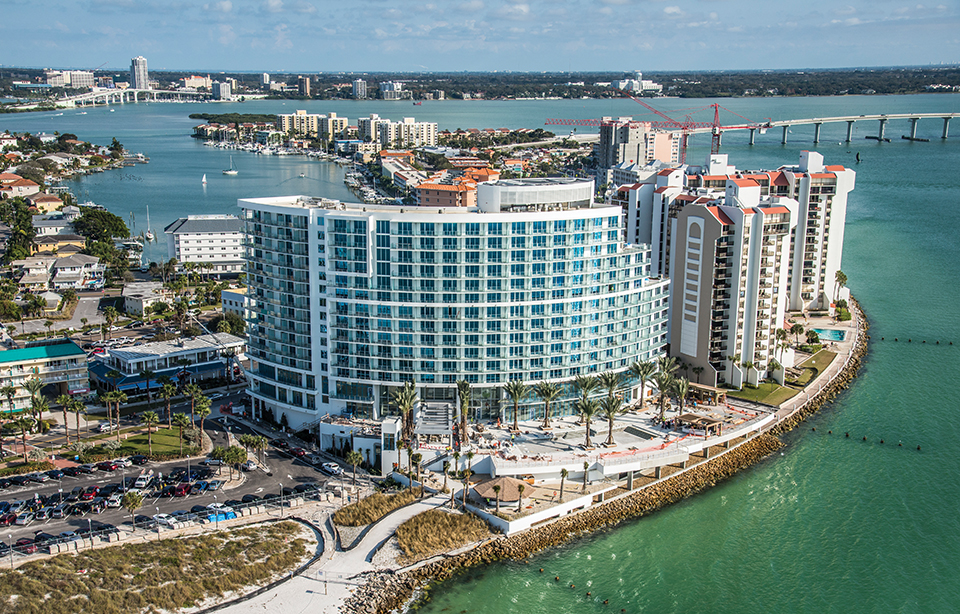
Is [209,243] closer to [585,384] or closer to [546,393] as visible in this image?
[546,393]

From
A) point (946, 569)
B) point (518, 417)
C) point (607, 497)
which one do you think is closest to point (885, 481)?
point (946, 569)

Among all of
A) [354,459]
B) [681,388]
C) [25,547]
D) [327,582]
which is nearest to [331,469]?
[354,459]

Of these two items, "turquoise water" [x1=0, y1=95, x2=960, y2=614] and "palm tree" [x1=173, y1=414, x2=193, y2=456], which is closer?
"turquoise water" [x1=0, y1=95, x2=960, y2=614]

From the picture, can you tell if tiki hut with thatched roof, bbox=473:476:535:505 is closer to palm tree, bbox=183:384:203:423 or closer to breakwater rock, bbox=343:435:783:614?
breakwater rock, bbox=343:435:783:614

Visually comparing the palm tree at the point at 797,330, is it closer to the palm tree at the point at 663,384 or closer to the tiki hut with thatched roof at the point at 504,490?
the palm tree at the point at 663,384

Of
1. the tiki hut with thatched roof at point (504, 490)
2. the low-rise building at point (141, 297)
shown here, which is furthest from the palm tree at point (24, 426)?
the low-rise building at point (141, 297)

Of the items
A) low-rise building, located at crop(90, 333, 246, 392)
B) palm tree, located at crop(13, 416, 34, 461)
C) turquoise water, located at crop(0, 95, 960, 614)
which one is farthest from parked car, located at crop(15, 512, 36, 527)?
turquoise water, located at crop(0, 95, 960, 614)
